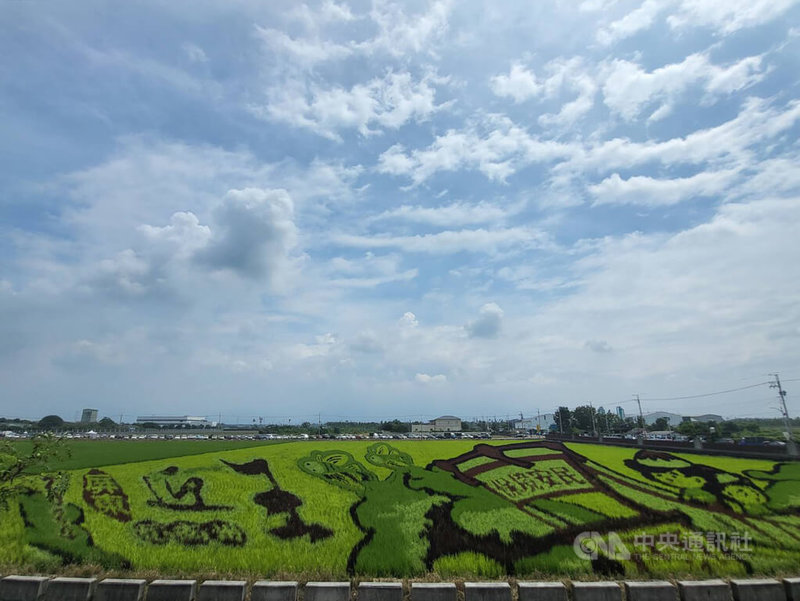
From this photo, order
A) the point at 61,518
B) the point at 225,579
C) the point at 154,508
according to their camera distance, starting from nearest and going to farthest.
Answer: the point at 225,579 → the point at 61,518 → the point at 154,508

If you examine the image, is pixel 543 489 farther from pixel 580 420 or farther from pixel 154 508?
pixel 580 420

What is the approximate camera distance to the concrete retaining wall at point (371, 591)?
32.6 feet

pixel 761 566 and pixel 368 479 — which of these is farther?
pixel 368 479

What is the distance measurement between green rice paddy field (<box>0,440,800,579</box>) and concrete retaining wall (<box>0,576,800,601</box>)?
60.4 inches

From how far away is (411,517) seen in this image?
52.1 ft

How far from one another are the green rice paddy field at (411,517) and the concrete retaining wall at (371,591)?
1535 millimetres

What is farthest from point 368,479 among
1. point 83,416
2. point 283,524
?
point 83,416

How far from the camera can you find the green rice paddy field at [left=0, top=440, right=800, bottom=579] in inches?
483

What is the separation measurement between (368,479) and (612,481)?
12818 millimetres

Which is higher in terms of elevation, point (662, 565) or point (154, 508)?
point (154, 508)

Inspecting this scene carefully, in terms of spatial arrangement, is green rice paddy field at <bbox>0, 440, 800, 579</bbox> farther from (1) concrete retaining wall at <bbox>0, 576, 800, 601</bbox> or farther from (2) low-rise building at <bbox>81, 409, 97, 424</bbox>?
(2) low-rise building at <bbox>81, 409, 97, 424</bbox>

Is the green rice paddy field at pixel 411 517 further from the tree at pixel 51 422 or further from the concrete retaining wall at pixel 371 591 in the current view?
the tree at pixel 51 422

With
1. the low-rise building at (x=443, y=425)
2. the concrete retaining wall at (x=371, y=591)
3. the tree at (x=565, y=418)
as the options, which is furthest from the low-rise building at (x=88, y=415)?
the concrete retaining wall at (x=371, y=591)

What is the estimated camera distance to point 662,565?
1227 centimetres
